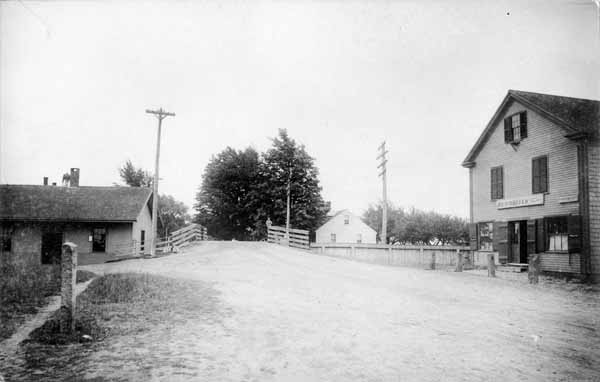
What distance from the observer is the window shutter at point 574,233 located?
14.7 meters

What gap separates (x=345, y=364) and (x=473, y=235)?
57.7ft

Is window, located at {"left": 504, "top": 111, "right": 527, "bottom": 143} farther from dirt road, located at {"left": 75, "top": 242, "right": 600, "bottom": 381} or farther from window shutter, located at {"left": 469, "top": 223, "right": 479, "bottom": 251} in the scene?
dirt road, located at {"left": 75, "top": 242, "right": 600, "bottom": 381}

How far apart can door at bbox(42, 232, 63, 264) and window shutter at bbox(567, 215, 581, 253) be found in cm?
2595

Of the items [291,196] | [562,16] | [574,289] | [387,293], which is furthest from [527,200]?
[291,196]

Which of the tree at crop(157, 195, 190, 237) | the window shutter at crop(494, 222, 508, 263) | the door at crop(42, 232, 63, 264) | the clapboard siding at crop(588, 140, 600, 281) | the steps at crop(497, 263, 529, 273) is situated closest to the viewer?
the clapboard siding at crop(588, 140, 600, 281)

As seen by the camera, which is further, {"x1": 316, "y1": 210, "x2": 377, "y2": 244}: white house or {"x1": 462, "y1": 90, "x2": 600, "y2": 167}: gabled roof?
{"x1": 316, "y1": 210, "x2": 377, "y2": 244}: white house

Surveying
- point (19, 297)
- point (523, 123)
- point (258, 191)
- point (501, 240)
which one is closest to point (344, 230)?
point (258, 191)

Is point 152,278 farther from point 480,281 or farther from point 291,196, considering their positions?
point 291,196

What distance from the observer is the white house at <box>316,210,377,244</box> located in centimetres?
5134

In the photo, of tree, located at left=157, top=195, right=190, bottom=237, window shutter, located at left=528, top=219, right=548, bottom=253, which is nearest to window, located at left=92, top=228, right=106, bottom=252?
window shutter, located at left=528, top=219, right=548, bottom=253

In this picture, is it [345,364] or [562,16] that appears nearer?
[345,364]

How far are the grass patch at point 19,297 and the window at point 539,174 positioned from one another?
56.4 feet

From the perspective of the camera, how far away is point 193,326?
6539 mm

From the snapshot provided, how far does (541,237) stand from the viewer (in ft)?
54.4
